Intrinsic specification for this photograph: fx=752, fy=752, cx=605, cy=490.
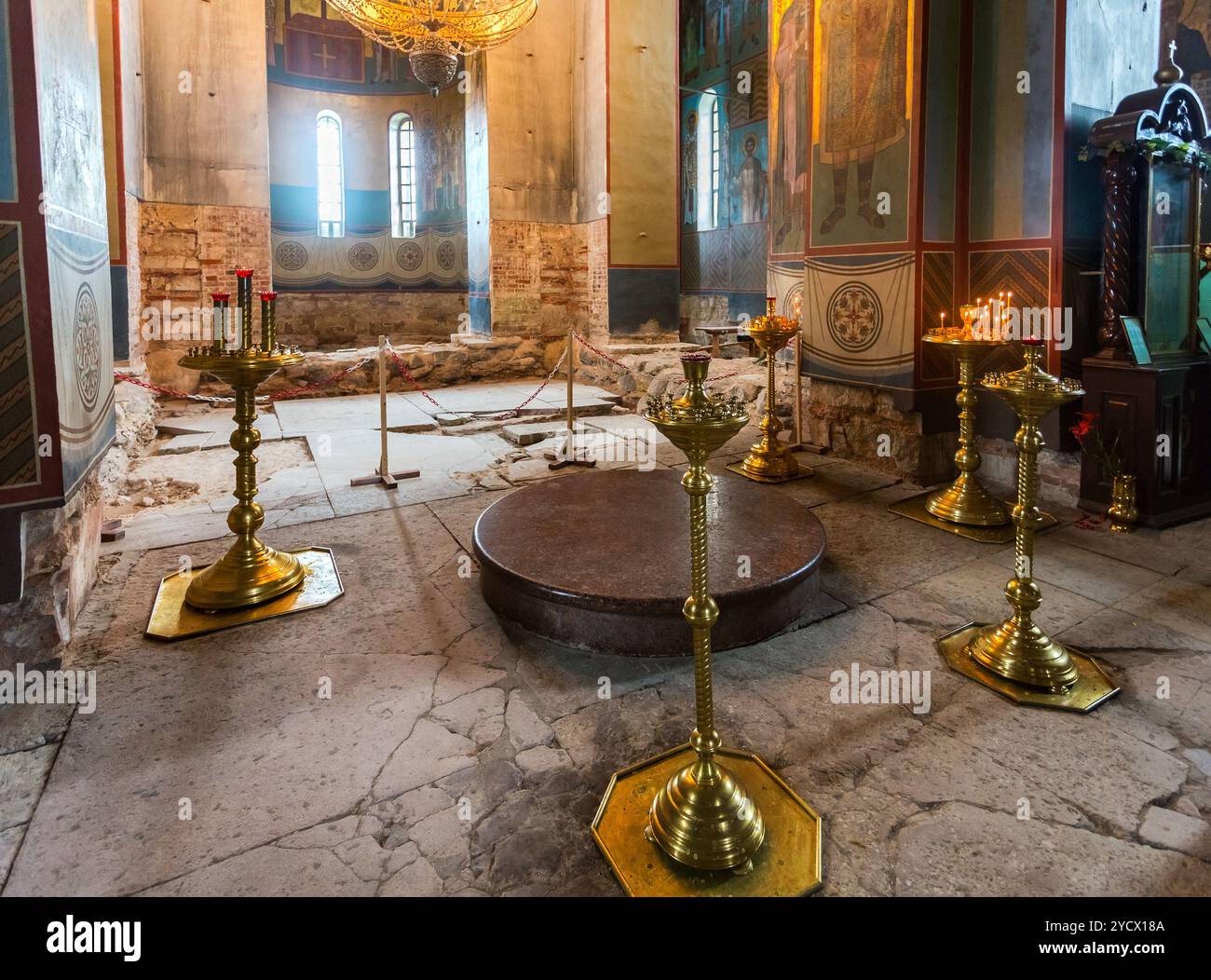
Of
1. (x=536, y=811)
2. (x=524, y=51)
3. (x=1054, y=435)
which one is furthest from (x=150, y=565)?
(x=524, y=51)

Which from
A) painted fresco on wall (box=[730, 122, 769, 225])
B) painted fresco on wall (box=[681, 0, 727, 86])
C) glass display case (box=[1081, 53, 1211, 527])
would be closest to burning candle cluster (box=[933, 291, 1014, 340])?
glass display case (box=[1081, 53, 1211, 527])

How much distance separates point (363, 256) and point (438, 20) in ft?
32.9

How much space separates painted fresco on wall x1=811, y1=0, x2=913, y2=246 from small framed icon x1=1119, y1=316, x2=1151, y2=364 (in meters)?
1.54

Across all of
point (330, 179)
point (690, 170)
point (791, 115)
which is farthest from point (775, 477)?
point (330, 179)

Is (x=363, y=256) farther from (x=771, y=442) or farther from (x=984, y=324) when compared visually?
(x=984, y=324)

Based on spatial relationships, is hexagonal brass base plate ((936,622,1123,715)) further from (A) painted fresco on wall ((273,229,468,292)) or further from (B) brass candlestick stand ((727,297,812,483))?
(A) painted fresco on wall ((273,229,468,292))

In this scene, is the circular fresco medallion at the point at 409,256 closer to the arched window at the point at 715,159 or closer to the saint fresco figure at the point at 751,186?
the arched window at the point at 715,159

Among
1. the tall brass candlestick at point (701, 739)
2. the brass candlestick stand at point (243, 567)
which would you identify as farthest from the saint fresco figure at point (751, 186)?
the tall brass candlestick at point (701, 739)

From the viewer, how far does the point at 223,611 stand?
11.6ft

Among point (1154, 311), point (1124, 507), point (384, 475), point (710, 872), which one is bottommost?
point (710, 872)

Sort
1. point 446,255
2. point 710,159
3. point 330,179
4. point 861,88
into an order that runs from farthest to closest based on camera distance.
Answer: point 446,255, point 330,179, point 710,159, point 861,88

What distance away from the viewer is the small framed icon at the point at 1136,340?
455cm

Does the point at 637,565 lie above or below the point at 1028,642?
above

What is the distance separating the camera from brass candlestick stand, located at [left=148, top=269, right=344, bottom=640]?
3490 mm
